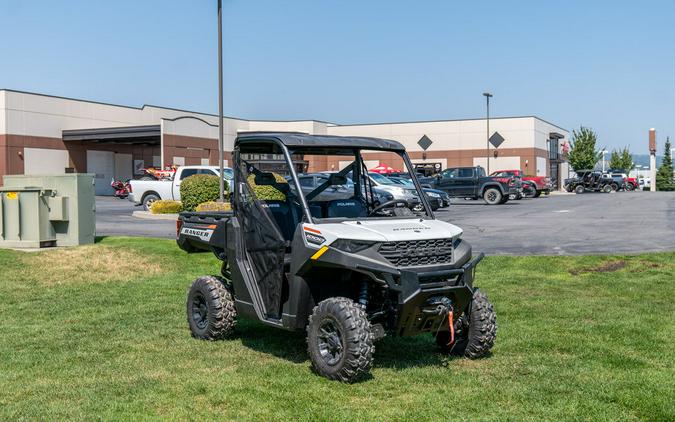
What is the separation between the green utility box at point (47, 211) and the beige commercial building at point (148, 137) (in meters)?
28.6

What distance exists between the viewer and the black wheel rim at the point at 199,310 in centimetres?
810

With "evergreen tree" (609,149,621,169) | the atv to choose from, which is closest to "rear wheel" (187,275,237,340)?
the atv

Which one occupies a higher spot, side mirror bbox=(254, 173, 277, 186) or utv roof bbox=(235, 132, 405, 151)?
utv roof bbox=(235, 132, 405, 151)

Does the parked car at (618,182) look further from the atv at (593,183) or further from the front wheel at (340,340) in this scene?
the front wheel at (340,340)

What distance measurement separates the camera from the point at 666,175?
88.4 metres

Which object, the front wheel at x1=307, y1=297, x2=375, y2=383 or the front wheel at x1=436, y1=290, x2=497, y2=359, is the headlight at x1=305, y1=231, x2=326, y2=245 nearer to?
the front wheel at x1=307, y1=297, x2=375, y2=383

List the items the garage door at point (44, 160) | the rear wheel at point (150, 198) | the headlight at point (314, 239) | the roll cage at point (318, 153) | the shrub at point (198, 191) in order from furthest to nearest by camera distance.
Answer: the garage door at point (44, 160), the rear wheel at point (150, 198), the shrub at point (198, 191), the roll cage at point (318, 153), the headlight at point (314, 239)

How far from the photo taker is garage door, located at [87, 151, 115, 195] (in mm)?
52875

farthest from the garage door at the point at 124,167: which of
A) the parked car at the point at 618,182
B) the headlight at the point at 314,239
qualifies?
the headlight at the point at 314,239

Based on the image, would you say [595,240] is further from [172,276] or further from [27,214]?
[27,214]

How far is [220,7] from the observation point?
74.6ft

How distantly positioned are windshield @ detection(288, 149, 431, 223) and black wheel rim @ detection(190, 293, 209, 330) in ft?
6.22

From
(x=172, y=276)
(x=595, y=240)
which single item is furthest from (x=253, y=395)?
(x=595, y=240)

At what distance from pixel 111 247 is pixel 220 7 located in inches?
422
